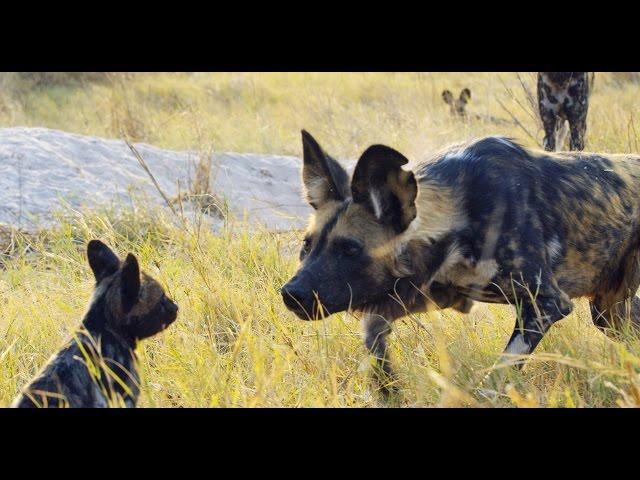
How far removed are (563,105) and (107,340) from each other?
361 centimetres

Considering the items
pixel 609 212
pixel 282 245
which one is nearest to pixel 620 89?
pixel 282 245

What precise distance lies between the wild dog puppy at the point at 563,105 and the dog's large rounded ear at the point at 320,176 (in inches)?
106

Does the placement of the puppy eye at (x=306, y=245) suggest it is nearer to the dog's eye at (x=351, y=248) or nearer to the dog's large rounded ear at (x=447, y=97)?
the dog's eye at (x=351, y=248)

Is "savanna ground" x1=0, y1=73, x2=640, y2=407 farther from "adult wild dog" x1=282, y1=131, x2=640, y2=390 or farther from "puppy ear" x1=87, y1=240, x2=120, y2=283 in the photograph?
"puppy ear" x1=87, y1=240, x2=120, y2=283

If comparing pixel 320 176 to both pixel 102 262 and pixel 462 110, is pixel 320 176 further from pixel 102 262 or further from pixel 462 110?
pixel 462 110

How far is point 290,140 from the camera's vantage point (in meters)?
8.63

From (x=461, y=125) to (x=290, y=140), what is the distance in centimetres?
166

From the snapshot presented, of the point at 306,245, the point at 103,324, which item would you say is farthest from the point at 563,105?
the point at 103,324

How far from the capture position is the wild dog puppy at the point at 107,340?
2.54 meters

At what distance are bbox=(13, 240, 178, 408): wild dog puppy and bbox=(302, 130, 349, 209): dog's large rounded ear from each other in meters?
0.62

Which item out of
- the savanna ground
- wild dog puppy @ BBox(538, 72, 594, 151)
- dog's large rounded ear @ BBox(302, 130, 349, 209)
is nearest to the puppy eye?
dog's large rounded ear @ BBox(302, 130, 349, 209)

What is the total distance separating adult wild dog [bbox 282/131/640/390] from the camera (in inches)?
115

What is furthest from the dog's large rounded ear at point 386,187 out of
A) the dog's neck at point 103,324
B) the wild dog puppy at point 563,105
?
the wild dog puppy at point 563,105
